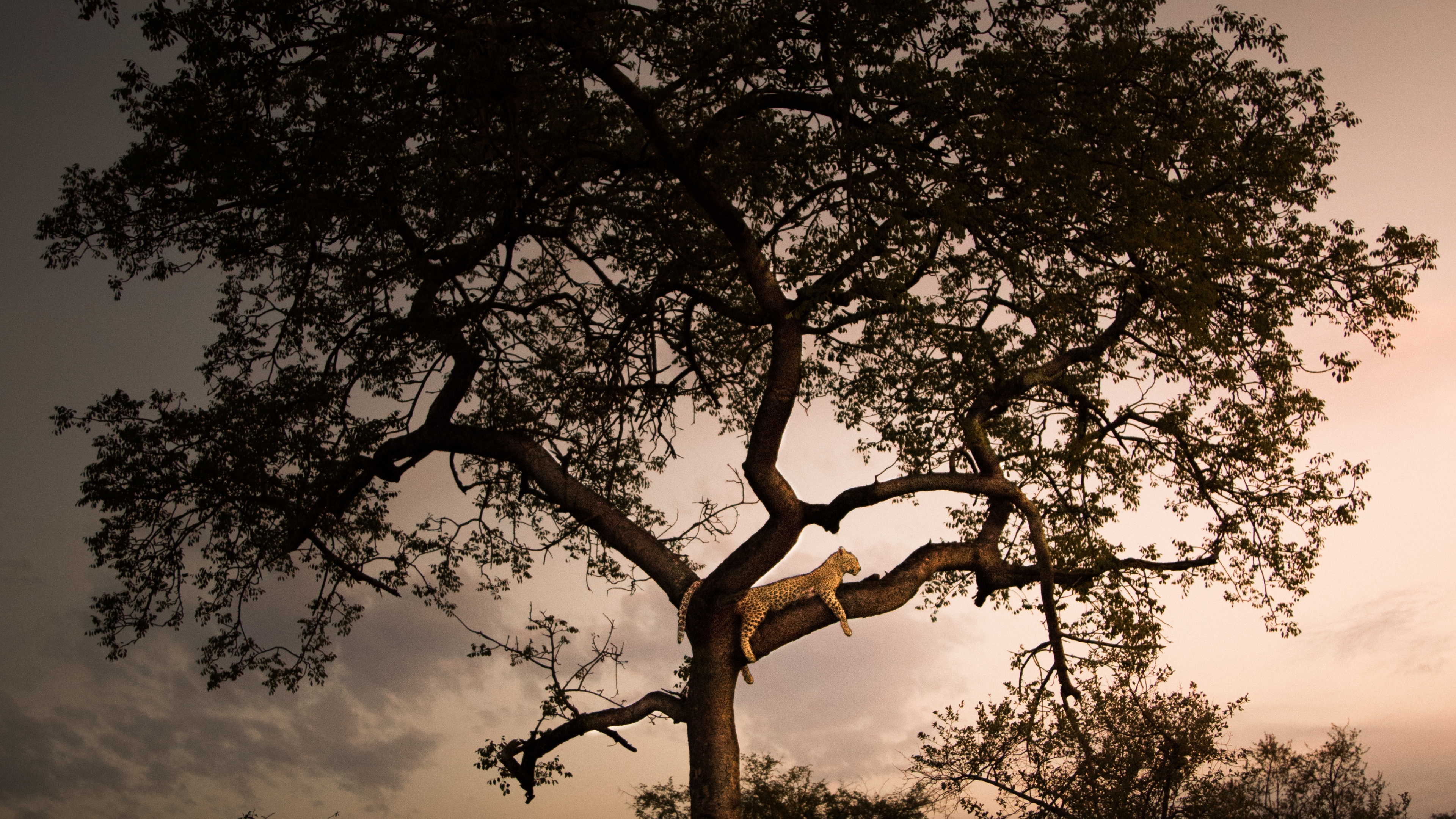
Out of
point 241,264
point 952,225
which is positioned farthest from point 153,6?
point 952,225

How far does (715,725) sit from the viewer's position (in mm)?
7781

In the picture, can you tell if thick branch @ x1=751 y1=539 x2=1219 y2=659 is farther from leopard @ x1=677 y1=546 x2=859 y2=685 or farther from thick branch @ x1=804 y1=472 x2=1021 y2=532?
thick branch @ x1=804 y1=472 x2=1021 y2=532

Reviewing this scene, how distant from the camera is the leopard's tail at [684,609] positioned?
8.26m

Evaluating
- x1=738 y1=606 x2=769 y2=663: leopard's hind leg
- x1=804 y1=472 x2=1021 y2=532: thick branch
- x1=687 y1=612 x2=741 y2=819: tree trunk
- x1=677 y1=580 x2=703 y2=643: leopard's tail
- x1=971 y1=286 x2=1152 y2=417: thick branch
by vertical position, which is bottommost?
x1=687 y1=612 x2=741 y2=819: tree trunk

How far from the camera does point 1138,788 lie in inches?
394

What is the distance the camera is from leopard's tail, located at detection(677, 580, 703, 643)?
8258 mm

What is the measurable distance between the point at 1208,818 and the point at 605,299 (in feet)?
25.9

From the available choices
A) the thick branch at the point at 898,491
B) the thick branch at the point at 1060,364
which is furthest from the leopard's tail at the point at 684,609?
the thick branch at the point at 1060,364

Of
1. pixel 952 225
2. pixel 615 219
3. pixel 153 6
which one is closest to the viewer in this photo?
pixel 952 225

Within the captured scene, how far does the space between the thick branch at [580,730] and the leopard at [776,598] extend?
1.85 ft

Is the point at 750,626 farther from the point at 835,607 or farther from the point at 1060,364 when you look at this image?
the point at 1060,364

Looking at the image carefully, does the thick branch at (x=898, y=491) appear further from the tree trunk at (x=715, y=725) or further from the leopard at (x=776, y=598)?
the tree trunk at (x=715, y=725)

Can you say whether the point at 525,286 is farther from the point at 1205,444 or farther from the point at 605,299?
the point at 1205,444

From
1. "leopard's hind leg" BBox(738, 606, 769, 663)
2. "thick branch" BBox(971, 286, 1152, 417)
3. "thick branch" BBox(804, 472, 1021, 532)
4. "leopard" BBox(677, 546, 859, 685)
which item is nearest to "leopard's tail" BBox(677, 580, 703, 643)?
"leopard" BBox(677, 546, 859, 685)
